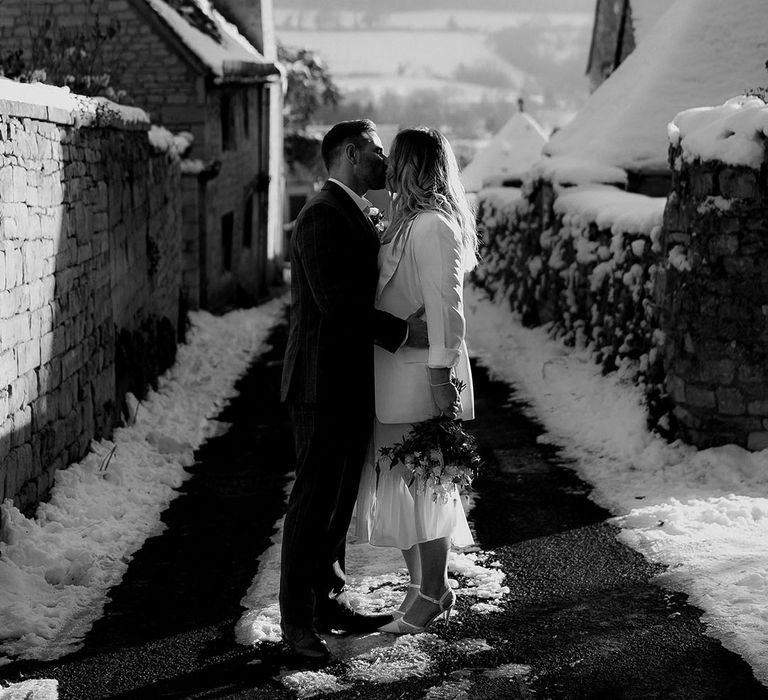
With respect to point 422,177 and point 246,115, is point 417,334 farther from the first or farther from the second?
point 246,115

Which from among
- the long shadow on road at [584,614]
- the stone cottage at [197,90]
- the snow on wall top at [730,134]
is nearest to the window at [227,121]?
the stone cottage at [197,90]

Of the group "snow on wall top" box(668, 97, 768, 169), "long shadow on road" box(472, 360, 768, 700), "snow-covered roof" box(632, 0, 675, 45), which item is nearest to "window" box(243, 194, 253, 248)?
"snow-covered roof" box(632, 0, 675, 45)

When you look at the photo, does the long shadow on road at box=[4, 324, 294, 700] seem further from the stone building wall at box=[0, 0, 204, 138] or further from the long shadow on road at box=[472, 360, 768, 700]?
the stone building wall at box=[0, 0, 204, 138]

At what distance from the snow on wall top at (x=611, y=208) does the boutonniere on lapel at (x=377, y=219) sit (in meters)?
4.78

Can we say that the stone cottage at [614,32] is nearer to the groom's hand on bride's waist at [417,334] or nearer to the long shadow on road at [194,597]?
the long shadow on road at [194,597]

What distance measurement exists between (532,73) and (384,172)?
362 ft

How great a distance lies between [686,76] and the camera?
1394cm

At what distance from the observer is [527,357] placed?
1294cm

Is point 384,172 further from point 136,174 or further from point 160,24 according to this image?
point 160,24

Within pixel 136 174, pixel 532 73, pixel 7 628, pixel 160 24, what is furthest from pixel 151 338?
pixel 532 73

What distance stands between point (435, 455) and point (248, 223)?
19.6 meters

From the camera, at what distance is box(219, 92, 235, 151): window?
2025cm

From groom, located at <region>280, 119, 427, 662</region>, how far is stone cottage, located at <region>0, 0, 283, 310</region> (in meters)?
11.6

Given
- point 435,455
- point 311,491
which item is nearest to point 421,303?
point 435,455
